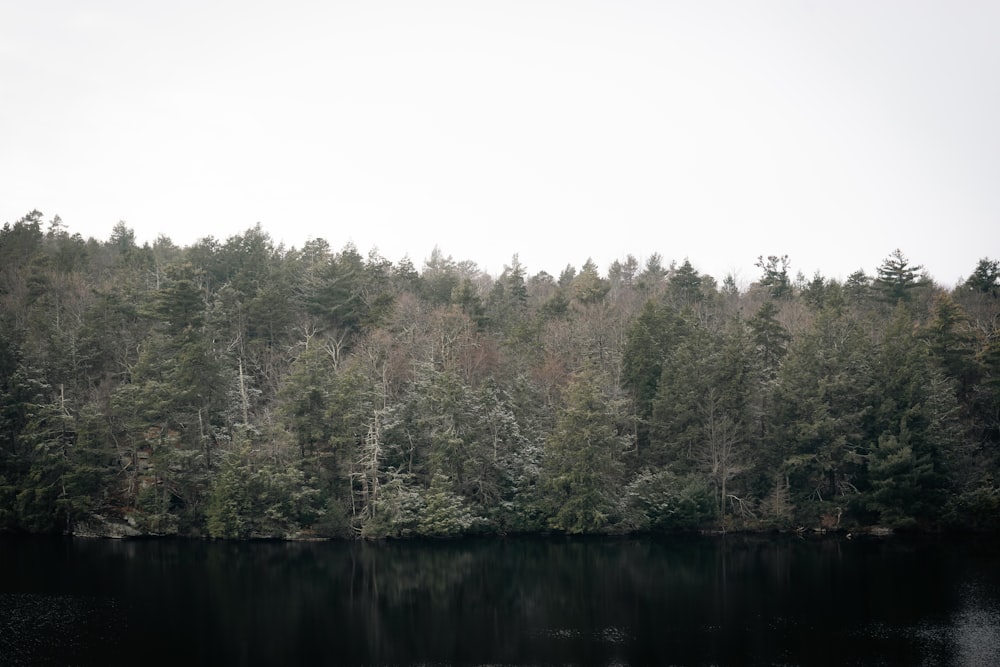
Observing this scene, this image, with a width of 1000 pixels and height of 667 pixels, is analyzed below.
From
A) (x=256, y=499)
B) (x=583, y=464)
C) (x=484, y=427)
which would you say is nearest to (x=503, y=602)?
(x=583, y=464)

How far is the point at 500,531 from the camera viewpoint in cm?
5769

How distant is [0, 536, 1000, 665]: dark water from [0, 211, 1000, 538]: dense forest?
9.78 feet

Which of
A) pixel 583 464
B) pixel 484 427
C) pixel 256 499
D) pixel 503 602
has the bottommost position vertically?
pixel 503 602

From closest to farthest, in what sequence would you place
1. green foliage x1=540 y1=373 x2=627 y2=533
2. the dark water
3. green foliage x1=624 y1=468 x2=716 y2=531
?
the dark water < green foliage x1=540 y1=373 x2=627 y2=533 < green foliage x1=624 y1=468 x2=716 y2=531

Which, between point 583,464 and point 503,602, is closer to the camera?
point 503,602

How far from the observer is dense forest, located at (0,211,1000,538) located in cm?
5453

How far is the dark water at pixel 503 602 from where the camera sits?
31.2 m

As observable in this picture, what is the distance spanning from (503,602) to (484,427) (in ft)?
63.5

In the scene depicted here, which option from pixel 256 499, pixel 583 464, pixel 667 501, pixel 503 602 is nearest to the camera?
pixel 503 602

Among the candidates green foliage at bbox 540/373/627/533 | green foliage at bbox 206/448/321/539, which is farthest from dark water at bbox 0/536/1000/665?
green foliage at bbox 540/373/627/533

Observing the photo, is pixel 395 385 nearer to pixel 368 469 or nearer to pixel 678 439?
pixel 368 469

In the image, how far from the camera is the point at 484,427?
5797cm

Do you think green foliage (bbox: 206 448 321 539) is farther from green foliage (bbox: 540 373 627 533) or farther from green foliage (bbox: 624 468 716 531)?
green foliage (bbox: 624 468 716 531)

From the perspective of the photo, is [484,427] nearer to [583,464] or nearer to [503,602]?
[583,464]
